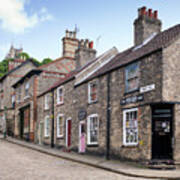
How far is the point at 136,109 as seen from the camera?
1521 centimetres

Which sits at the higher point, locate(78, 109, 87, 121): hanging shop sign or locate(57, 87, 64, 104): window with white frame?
locate(57, 87, 64, 104): window with white frame

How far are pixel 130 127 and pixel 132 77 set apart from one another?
2.44 meters

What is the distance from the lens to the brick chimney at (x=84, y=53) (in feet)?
86.2

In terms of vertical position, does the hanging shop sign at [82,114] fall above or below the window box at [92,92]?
below

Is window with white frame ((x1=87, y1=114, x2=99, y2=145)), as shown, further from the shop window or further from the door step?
the door step

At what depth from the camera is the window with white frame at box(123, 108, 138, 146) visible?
15.3 metres

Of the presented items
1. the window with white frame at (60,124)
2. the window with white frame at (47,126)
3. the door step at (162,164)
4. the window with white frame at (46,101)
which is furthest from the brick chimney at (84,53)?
the door step at (162,164)

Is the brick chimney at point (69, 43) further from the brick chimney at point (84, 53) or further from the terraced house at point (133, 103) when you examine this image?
the terraced house at point (133, 103)

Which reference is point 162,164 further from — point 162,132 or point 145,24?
point 145,24

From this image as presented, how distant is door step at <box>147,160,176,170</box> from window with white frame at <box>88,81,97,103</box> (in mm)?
6797

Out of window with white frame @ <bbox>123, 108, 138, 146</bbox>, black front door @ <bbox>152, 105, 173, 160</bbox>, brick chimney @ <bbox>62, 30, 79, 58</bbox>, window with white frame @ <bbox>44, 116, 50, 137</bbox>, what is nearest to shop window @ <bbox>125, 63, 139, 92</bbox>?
window with white frame @ <bbox>123, 108, 138, 146</bbox>

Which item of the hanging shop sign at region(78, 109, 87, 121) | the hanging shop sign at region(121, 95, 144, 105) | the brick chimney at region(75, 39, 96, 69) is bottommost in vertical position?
the hanging shop sign at region(78, 109, 87, 121)

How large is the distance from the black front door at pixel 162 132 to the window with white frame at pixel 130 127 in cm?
123

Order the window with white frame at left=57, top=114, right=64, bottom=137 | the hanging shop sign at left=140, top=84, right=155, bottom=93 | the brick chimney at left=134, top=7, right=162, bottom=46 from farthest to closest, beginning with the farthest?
the window with white frame at left=57, top=114, right=64, bottom=137, the brick chimney at left=134, top=7, right=162, bottom=46, the hanging shop sign at left=140, top=84, right=155, bottom=93
